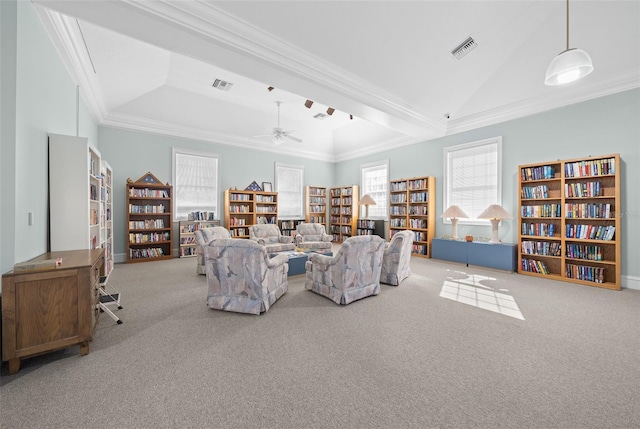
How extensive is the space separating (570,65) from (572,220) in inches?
143

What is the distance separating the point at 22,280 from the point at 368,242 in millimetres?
3524

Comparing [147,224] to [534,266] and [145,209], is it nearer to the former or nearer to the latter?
[145,209]

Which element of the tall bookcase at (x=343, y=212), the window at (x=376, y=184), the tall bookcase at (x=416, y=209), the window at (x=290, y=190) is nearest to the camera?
the tall bookcase at (x=416, y=209)

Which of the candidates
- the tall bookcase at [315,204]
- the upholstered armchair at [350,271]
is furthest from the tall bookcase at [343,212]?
the upholstered armchair at [350,271]

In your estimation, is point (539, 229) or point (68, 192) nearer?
point (68, 192)

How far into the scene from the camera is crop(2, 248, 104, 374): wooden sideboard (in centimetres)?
210

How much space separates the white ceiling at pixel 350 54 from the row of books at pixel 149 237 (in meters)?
2.87

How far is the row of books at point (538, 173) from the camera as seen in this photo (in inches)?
208

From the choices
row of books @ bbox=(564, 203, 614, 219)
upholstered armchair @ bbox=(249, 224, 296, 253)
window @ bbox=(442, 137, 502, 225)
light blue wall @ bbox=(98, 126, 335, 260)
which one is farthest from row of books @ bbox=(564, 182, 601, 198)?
light blue wall @ bbox=(98, 126, 335, 260)

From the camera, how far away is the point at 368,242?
381cm

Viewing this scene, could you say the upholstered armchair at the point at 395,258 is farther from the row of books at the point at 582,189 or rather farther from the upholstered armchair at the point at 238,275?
the row of books at the point at 582,189

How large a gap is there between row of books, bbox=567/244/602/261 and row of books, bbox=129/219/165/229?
918cm

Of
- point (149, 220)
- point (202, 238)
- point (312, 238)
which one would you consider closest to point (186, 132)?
point (149, 220)

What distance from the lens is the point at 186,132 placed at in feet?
25.3
